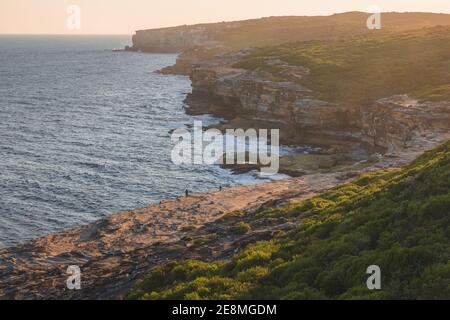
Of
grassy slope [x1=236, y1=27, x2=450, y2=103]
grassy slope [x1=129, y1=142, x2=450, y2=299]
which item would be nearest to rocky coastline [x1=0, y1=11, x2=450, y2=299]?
grassy slope [x1=129, y1=142, x2=450, y2=299]

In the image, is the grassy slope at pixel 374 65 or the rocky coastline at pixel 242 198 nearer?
the rocky coastline at pixel 242 198

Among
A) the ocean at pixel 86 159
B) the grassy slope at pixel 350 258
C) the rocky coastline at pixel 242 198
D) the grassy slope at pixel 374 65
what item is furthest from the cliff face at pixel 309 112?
the grassy slope at pixel 350 258

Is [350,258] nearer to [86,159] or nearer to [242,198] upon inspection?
[242,198]

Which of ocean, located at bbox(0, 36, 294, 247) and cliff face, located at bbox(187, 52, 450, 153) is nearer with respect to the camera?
ocean, located at bbox(0, 36, 294, 247)

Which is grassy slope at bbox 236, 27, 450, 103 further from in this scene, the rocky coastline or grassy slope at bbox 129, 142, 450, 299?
grassy slope at bbox 129, 142, 450, 299

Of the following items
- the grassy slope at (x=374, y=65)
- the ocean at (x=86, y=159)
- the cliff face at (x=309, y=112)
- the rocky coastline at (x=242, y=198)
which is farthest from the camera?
the grassy slope at (x=374, y=65)

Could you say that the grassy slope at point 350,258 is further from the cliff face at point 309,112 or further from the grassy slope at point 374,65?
the grassy slope at point 374,65
